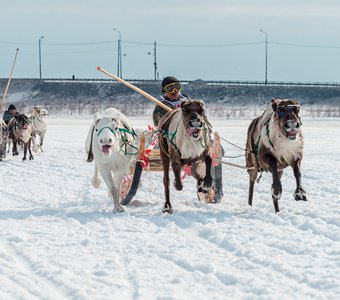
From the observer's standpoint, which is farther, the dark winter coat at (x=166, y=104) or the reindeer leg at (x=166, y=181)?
the dark winter coat at (x=166, y=104)

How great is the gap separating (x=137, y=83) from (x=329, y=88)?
2180 centimetres

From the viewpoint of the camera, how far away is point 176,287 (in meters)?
6.85

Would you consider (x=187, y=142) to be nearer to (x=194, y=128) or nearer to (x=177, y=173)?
(x=194, y=128)

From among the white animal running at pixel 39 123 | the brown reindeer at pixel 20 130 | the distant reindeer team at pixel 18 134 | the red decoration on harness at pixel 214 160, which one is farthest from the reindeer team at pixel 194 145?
the white animal running at pixel 39 123

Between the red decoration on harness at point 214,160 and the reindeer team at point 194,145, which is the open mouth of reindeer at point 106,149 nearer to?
the reindeer team at point 194,145

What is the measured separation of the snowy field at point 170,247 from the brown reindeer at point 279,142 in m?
0.48

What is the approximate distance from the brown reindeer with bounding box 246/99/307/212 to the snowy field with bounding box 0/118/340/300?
0.48 meters

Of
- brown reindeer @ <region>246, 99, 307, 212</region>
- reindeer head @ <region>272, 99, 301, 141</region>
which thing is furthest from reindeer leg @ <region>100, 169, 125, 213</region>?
reindeer head @ <region>272, 99, 301, 141</region>

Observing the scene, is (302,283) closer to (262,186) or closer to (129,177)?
(129,177)

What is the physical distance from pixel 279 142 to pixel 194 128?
41.7 inches

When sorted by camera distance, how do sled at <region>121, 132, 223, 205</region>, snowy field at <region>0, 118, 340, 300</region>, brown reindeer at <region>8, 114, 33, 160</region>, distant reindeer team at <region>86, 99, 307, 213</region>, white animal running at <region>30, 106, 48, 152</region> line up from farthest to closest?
white animal running at <region>30, 106, 48, 152</region>, brown reindeer at <region>8, 114, 33, 160</region>, sled at <region>121, 132, 223, 205</region>, distant reindeer team at <region>86, 99, 307, 213</region>, snowy field at <region>0, 118, 340, 300</region>

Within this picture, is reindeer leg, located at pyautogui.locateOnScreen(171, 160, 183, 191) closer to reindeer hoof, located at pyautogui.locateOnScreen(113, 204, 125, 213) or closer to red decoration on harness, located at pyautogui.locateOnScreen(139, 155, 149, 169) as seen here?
reindeer hoof, located at pyautogui.locateOnScreen(113, 204, 125, 213)

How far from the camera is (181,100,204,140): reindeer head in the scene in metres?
10.9

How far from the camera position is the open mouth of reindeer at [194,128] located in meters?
10.8
